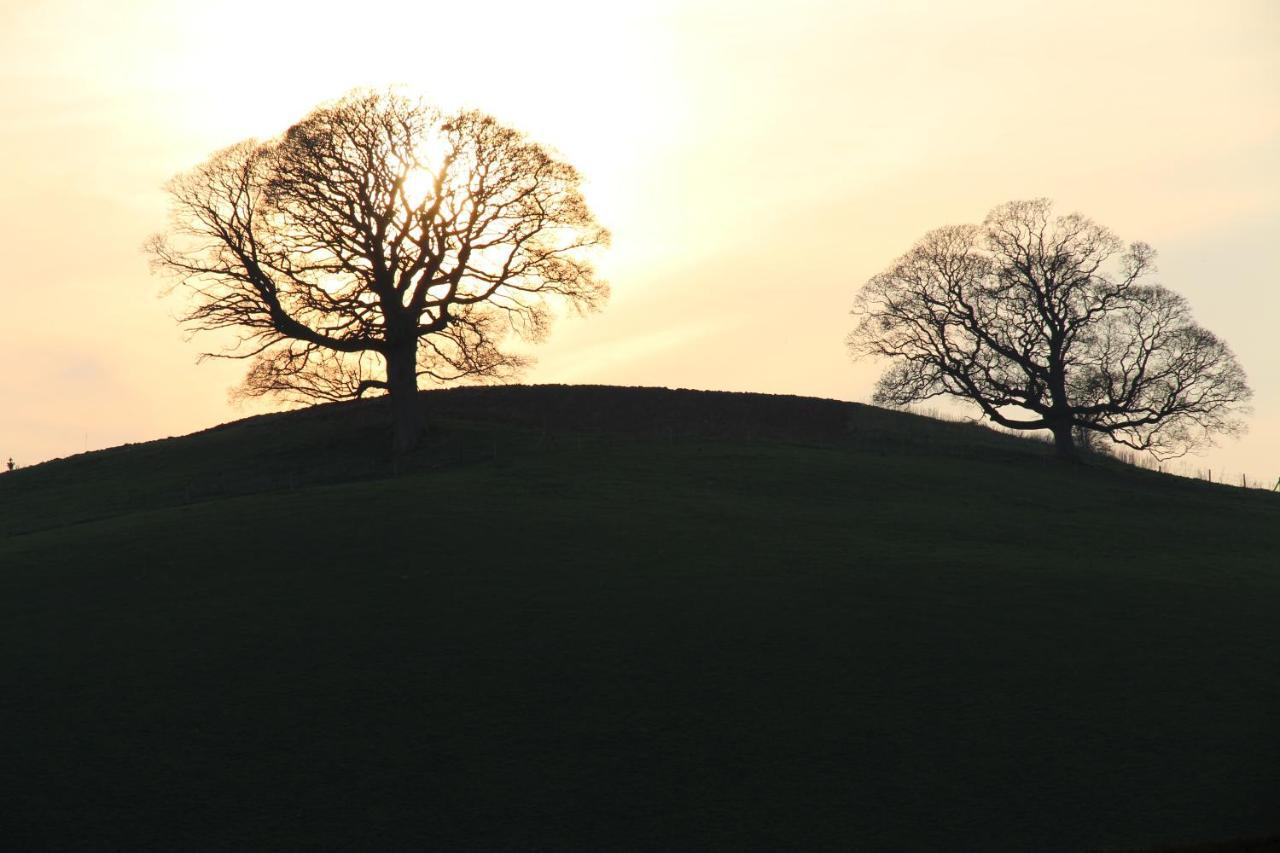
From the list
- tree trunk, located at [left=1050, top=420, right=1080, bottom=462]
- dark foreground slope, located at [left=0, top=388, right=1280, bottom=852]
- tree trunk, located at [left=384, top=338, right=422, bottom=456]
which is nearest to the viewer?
dark foreground slope, located at [left=0, top=388, right=1280, bottom=852]

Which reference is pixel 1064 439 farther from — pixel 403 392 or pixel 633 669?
pixel 633 669

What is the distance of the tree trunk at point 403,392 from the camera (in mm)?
61094

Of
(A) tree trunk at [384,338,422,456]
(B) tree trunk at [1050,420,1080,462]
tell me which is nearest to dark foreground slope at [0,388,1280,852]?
(A) tree trunk at [384,338,422,456]

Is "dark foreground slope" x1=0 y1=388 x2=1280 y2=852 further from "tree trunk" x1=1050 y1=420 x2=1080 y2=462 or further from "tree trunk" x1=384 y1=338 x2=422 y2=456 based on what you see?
"tree trunk" x1=1050 y1=420 x2=1080 y2=462

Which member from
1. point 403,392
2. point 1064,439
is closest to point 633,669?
point 403,392

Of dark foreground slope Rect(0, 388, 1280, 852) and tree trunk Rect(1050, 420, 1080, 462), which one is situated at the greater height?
tree trunk Rect(1050, 420, 1080, 462)

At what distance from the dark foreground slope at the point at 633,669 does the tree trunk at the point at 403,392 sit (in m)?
6.72

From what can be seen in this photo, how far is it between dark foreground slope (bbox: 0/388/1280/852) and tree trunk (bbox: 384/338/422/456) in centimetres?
672

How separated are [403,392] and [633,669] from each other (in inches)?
1324

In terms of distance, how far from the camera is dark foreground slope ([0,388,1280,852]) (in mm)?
24094

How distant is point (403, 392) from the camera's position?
61.4 m

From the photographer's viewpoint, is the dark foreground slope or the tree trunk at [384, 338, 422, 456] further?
the tree trunk at [384, 338, 422, 456]

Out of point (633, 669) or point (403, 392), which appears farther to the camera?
point (403, 392)

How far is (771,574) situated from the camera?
3900 cm
